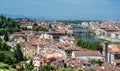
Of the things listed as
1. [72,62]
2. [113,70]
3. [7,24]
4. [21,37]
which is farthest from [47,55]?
[7,24]

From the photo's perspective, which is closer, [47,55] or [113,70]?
[113,70]

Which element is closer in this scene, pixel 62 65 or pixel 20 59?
pixel 62 65

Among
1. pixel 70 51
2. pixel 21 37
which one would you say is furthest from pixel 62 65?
pixel 21 37

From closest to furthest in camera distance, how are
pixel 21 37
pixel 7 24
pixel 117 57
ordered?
pixel 117 57 < pixel 21 37 < pixel 7 24

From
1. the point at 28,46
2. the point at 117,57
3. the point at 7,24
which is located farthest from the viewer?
the point at 7,24

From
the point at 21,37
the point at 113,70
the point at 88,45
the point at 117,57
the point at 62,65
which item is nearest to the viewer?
the point at 113,70

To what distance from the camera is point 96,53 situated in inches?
677

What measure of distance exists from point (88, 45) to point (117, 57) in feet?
16.5

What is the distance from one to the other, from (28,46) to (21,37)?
5071mm

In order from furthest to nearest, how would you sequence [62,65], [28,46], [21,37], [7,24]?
1. [7,24]
2. [21,37]
3. [28,46]
4. [62,65]

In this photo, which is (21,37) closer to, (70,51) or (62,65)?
(70,51)

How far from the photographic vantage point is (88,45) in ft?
70.7

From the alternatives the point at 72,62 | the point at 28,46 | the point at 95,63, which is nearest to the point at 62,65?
the point at 72,62

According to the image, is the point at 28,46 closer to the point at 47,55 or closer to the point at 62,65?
the point at 47,55
